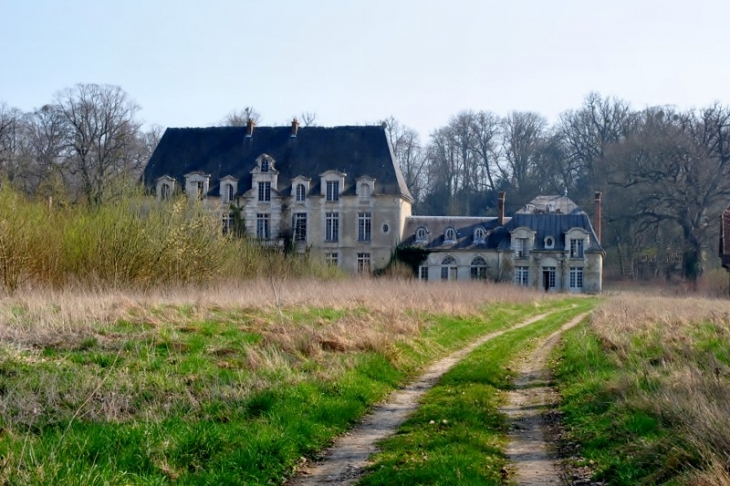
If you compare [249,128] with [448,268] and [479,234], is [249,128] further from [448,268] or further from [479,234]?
[479,234]

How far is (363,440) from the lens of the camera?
26.7ft

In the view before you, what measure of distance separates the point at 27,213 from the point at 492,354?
12.9m

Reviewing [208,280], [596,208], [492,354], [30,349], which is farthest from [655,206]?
[30,349]

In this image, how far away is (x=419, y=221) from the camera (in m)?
50.2

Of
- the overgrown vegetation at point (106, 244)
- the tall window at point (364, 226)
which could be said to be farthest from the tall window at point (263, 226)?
the overgrown vegetation at point (106, 244)

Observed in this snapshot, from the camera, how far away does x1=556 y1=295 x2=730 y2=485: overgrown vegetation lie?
20.0 ft

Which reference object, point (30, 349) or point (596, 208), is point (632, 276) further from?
point (30, 349)

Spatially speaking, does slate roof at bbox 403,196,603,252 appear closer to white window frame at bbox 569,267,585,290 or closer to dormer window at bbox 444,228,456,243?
dormer window at bbox 444,228,456,243

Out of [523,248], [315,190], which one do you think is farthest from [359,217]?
[523,248]

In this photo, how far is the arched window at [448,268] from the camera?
159ft

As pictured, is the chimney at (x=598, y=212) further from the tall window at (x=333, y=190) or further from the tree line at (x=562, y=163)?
the tall window at (x=333, y=190)

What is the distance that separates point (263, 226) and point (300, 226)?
2357 mm

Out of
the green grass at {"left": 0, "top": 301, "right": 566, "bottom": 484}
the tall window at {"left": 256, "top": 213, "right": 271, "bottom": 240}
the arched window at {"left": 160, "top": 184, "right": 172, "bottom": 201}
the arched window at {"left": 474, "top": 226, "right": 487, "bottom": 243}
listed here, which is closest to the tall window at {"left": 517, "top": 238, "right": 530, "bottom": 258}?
the arched window at {"left": 474, "top": 226, "right": 487, "bottom": 243}

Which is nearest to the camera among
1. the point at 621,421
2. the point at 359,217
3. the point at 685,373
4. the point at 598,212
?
the point at 621,421
